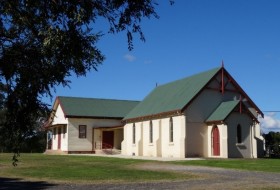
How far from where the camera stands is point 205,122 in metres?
39.0

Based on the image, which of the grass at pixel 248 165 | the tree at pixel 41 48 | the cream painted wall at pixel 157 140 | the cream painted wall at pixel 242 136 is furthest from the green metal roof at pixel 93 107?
the tree at pixel 41 48

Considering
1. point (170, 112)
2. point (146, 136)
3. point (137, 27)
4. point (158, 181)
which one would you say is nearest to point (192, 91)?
point (170, 112)

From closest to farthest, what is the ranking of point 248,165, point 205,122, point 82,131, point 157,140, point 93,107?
point 248,165, point 205,122, point 157,140, point 82,131, point 93,107

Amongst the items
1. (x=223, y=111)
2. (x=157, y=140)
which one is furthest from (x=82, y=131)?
(x=223, y=111)

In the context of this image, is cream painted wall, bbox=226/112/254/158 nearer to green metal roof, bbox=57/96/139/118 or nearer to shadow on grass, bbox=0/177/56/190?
green metal roof, bbox=57/96/139/118

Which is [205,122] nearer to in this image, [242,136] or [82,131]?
[242,136]

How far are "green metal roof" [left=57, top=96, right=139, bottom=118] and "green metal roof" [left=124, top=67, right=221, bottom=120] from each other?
351 inches

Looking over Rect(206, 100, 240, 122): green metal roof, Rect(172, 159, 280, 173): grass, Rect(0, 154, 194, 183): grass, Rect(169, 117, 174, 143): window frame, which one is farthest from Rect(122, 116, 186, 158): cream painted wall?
Rect(0, 154, 194, 183): grass

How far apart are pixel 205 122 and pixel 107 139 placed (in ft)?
66.0

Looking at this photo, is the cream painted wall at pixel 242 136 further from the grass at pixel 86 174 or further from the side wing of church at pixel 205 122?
the grass at pixel 86 174

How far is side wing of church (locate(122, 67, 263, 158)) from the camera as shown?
3744 centimetres

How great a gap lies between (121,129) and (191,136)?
19960 millimetres

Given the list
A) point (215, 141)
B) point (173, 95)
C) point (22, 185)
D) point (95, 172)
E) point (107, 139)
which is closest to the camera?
point (22, 185)

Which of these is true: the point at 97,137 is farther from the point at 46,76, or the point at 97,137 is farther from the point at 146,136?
the point at 46,76
